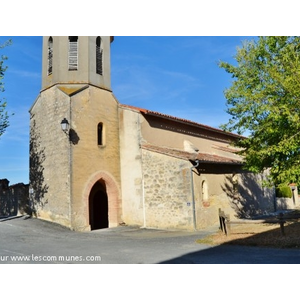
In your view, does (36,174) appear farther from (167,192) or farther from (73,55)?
(167,192)

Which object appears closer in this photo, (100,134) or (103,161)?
(103,161)

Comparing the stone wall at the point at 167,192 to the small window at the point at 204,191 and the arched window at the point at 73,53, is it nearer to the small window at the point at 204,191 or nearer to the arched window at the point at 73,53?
the small window at the point at 204,191

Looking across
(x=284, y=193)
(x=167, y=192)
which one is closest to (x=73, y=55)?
(x=167, y=192)

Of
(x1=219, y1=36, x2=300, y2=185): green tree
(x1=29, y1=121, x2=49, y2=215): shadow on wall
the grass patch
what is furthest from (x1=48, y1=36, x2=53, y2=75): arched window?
the grass patch

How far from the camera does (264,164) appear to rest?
11.8 meters

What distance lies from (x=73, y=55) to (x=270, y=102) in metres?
9.27

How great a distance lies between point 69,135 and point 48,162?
78.2 inches

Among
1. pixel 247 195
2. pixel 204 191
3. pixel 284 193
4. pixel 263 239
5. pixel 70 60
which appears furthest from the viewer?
pixel 284 193

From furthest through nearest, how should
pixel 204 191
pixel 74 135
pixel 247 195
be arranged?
1. pixel 247 195
2. pixel 204 191
3. pixel 74 135

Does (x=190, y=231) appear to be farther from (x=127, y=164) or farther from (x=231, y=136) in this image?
(x=231, y=136)

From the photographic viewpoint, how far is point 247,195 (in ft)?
59.9

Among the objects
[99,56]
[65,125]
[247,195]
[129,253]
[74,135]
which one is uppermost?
[99,56]

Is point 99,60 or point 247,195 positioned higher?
point 99,60

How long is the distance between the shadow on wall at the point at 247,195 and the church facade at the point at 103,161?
141 millimetres
